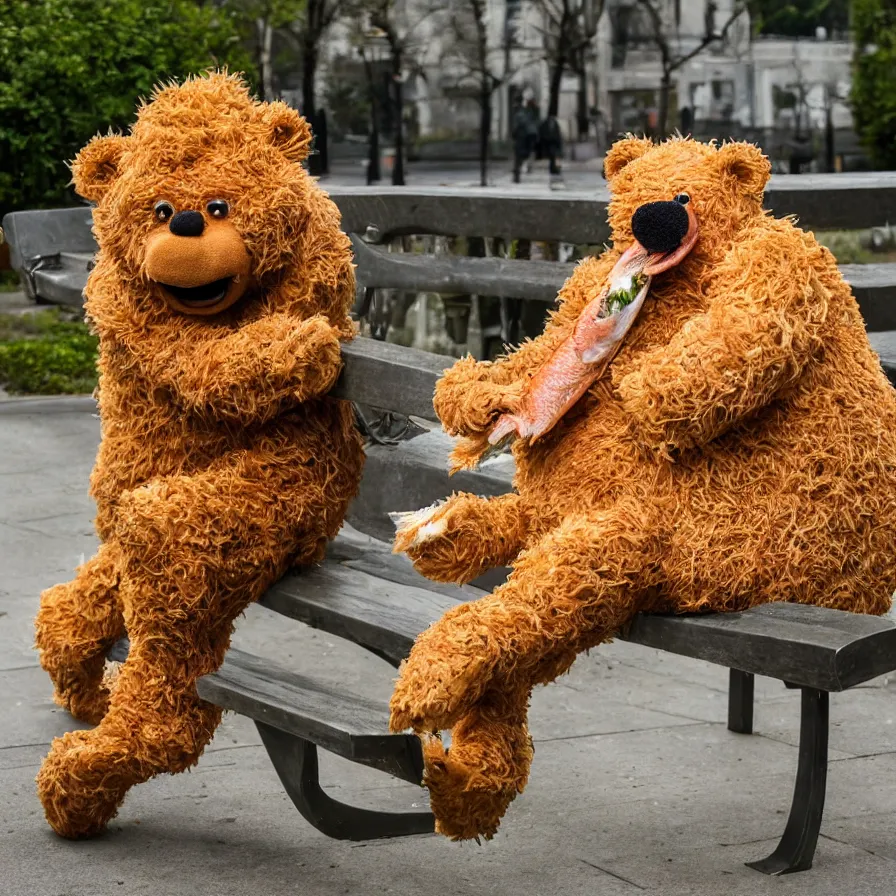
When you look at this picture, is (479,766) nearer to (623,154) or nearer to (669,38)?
(623,154)

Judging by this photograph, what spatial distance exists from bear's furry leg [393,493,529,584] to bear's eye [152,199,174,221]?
0.93 metres

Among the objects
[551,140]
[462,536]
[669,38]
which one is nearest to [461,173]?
[551,140]

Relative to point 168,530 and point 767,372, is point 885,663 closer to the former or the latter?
point 767,372

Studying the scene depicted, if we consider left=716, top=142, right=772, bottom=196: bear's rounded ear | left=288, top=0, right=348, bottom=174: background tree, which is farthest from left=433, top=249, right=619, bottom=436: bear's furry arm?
left=288, top=0, right=348, bottom=174: background tree

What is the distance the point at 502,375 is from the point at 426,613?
24.2 inches

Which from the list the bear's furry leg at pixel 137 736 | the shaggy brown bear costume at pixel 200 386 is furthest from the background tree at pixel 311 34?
the bear's furry leg at pixel 137 736

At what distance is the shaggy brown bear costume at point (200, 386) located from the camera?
3.64 m

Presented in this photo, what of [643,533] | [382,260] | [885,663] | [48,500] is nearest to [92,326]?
[643,533]

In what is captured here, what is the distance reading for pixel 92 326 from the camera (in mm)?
3945

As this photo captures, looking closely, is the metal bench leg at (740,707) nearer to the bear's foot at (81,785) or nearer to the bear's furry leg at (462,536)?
the bear's furry leg at (462,536)

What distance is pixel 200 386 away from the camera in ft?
12.0

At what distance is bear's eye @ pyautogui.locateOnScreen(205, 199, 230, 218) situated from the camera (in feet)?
12.1

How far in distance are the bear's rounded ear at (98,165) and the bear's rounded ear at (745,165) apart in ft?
4.91

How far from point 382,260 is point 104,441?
2527 mm
